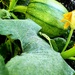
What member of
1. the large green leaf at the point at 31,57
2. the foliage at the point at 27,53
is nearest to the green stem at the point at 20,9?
the foliage at the point at 27,53

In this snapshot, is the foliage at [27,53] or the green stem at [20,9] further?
the green stem at [20,9]

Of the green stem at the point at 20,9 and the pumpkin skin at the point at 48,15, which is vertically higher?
the pumpkin skin at the point at 48,15

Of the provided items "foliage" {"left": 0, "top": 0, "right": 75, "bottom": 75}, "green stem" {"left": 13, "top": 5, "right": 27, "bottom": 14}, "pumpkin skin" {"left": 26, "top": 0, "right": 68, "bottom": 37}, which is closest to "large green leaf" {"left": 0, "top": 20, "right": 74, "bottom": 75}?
"foliage" {"left": 0, "top": 0, "right": 75, "bottom": 75}

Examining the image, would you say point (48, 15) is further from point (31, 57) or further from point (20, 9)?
point (31, 57)

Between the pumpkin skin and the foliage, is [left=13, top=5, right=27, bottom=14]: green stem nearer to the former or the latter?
the pumpkin skin

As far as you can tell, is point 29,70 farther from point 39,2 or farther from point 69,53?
point 39,2

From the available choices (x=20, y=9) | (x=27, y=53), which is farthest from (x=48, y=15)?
(x=27, y=53)

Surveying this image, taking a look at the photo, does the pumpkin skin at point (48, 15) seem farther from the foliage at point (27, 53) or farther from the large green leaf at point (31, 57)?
the large green leaf at point (31, 57)

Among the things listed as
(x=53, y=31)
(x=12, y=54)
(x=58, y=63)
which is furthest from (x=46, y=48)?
(x=53, y=31)

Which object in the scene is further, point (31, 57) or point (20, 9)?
point (20, 9)
